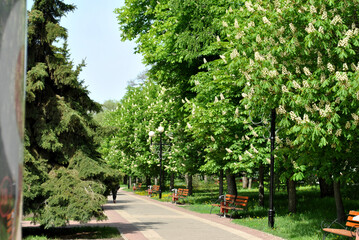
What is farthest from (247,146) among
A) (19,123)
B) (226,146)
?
(19,123)

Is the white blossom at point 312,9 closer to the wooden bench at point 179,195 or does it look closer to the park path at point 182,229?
the park path at point 182,229

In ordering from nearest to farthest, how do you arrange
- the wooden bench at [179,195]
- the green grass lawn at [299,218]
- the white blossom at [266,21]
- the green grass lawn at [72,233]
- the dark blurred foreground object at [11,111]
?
the dark blurred foreground object at [11,111] < the white blossom at [266,21] < the green grass lawn at [72,233] < the green grass lawn at [299,218] < the wooden bench at [179,195]

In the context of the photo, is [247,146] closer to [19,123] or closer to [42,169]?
[42,169]

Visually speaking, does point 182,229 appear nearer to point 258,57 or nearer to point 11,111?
point 258,57

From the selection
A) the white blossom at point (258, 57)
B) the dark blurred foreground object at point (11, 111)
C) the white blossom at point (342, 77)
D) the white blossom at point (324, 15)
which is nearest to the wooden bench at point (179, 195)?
the white blossom at point (258, 57)

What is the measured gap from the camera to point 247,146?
19.0m

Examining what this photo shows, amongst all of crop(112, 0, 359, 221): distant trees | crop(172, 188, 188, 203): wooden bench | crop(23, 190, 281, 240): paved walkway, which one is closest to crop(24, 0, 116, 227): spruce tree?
crop(23, 190, 281, 240): paved walkway

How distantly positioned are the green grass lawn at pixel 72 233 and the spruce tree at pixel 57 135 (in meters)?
1.14

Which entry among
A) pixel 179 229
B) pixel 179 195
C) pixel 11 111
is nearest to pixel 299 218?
pixel 179 229

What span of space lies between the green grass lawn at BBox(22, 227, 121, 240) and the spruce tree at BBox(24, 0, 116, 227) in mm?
1141

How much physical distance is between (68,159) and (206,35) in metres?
10.0

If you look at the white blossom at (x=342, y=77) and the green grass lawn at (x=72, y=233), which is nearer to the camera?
the white blossom at (x=342, y=77)

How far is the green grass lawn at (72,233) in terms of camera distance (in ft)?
42.8

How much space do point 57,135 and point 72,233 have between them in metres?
3.18
